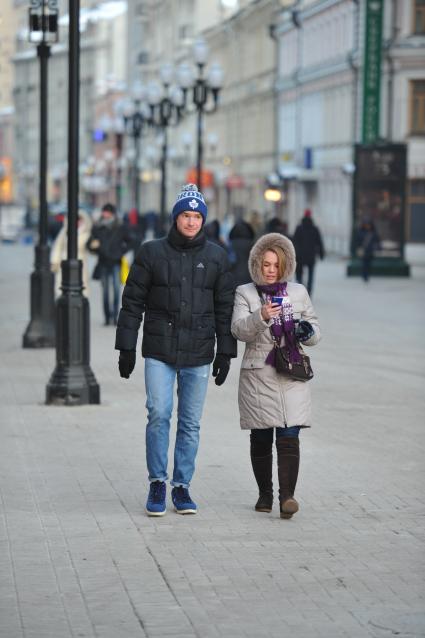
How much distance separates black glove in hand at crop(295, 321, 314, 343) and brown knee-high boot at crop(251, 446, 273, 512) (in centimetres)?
76

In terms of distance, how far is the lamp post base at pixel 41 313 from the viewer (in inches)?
820

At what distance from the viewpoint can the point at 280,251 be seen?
9516mm

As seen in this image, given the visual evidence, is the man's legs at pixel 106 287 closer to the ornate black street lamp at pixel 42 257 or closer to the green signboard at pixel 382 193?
the ornate black street lamp at pixel 42 257

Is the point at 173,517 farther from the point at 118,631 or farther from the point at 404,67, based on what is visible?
the point at 404,67

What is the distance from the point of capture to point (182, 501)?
980 cm

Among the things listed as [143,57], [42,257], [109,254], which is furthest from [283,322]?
[143,57]

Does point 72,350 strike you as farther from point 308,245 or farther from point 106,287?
point 308,245

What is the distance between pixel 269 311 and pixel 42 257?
40.3 feet

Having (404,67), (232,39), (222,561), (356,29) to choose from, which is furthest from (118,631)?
(232,39)

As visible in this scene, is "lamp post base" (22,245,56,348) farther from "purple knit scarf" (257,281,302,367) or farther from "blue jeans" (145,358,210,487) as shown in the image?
"purple knit scarf" (257,281,302,367)

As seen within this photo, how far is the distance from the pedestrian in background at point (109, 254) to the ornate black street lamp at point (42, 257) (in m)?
3.26

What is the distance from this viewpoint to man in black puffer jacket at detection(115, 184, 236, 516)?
375 inches

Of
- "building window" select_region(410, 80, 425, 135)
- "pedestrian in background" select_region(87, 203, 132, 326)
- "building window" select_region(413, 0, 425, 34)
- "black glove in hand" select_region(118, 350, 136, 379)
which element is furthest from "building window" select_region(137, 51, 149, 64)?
"black glove in hand" select_region(118, 350, 136, 379)

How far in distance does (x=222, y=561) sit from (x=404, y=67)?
160ft
